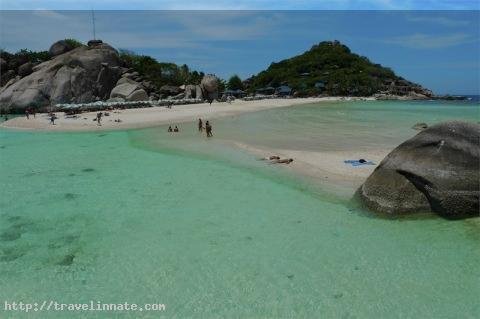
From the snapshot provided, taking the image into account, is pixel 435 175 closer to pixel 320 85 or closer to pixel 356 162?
pixel 356 162

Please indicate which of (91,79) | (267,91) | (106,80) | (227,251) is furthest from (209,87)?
(227,251)

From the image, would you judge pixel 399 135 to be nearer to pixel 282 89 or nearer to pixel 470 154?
pixel 470 154

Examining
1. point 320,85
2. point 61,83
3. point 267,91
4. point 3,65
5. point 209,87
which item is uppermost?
point 3,65

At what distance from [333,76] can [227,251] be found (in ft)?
414

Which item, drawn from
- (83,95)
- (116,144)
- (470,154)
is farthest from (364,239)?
(83,95)

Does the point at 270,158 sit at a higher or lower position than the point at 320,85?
lower

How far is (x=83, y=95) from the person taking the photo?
64.3 meters

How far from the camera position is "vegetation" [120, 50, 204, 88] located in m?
76.7

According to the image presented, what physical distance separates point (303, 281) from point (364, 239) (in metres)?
2.54

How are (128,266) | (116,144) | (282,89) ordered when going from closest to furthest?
(128,266), (116,144), (282,89)

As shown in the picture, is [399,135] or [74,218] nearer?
[74,218]

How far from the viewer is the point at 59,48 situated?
2891 inches

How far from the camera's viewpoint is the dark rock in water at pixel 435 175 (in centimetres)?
995

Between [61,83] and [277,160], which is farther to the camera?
[61,83]
